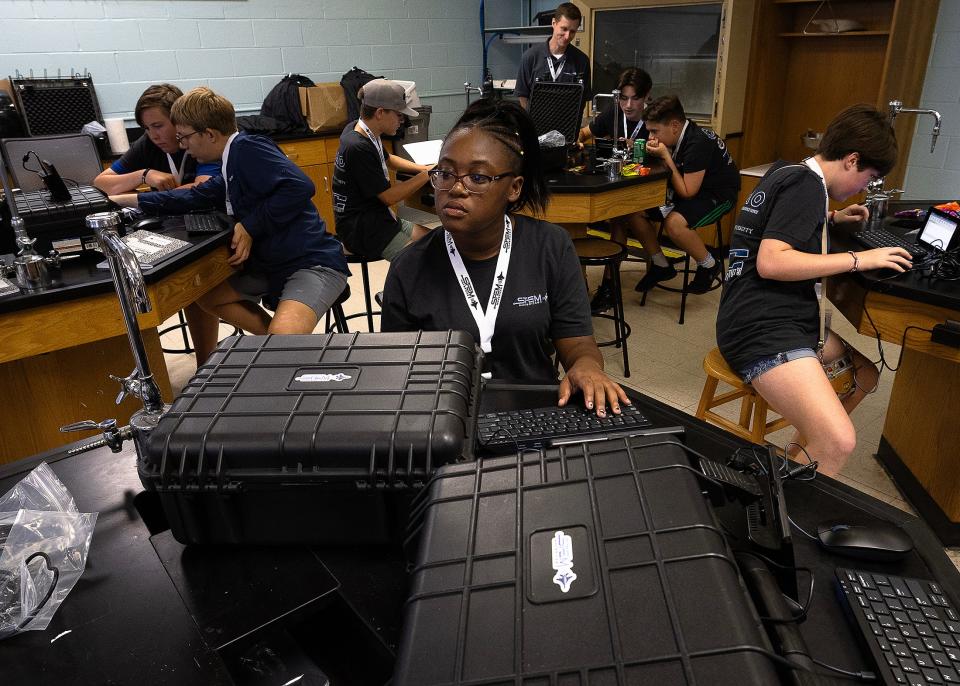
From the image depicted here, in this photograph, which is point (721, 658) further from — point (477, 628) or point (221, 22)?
point (221, 22)

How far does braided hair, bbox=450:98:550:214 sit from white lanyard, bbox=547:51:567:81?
11.0ft

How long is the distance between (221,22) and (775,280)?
4550 millimetres

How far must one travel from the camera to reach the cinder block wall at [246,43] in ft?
13.9

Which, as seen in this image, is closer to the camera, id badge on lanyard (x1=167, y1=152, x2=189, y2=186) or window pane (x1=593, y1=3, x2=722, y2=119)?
id badge on lanyard (x1=167, y1=152, x2=189, y2=186)

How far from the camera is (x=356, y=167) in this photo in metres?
2.98

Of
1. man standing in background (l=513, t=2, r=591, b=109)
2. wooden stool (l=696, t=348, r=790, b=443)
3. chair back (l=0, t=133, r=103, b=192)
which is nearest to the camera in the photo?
wooden stool (l=696, t=348, r=790, b=443)

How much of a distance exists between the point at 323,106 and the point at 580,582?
193 inches

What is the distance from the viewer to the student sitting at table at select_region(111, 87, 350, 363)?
2471 millimetres

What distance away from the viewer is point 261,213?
101 inches

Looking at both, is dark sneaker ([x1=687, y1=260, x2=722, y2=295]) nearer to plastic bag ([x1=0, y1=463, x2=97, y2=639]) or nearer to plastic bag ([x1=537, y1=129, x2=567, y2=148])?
plastic bag ([x1=537, y1=129, x2=567, y2=148])

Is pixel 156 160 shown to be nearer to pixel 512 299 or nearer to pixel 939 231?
pixel 512 299

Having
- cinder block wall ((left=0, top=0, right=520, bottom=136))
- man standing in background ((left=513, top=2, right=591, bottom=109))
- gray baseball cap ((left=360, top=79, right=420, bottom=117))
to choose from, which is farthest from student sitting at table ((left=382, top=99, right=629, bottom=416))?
cinder block wall ((left=0, top=0, right=520, bottom=136))

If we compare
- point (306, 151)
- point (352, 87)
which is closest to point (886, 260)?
point (306, 151)

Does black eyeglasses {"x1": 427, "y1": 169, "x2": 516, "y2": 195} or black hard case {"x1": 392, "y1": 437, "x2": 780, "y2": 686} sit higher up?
black eyeglasses {"x1": 427, "y1": 169, "x2": 516, "y2": 195}
